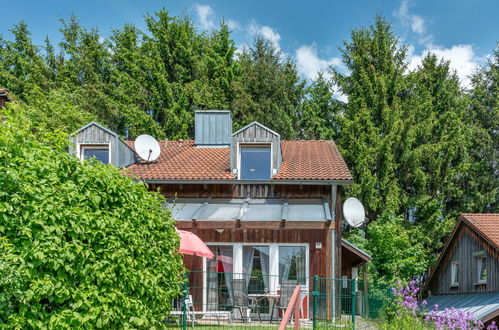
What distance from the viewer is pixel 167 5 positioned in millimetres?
33281

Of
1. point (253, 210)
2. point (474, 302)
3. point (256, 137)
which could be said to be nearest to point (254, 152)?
point (256, 137)

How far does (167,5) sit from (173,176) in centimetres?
2087

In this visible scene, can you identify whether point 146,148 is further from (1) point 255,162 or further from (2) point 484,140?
(2) point 484,140

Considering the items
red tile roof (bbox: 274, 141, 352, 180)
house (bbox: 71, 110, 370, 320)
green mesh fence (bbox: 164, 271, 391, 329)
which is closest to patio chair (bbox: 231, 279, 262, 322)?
green mesh fence (bbox: 164, 271, 391, 329)

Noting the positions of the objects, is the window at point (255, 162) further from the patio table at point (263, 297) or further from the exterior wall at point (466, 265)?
the exterior wall at point (466, 265)

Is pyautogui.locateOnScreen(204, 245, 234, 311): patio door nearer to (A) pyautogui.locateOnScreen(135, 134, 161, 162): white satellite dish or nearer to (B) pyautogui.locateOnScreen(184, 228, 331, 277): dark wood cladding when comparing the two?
(B) pyautogui.locateOnScreen(184, 228, 331, 277): dark wood cladding

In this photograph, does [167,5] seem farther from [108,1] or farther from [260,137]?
[260,137]

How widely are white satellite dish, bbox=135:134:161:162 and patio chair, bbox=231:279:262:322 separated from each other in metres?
6.39

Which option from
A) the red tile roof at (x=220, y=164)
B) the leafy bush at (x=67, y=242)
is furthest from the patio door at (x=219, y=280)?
the leafy bush at (x=67, y=242)

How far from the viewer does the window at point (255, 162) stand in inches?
643

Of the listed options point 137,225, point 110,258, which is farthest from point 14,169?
point 137,225

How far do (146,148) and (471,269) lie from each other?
52.8 feet

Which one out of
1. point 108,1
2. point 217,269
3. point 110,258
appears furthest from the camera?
point 108,1

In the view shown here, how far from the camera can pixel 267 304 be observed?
1270cm
